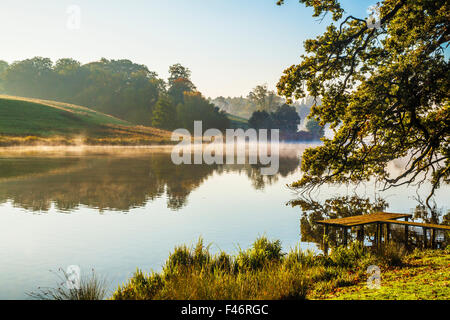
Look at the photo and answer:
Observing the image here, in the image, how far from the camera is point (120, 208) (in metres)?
20.8

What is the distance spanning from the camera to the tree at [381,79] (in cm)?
1402

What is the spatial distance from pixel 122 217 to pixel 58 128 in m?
70.0

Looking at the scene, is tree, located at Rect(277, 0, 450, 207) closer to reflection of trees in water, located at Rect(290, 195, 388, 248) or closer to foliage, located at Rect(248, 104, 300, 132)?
reflection of trees in water, located at Rect(290, 195, 388, 248)

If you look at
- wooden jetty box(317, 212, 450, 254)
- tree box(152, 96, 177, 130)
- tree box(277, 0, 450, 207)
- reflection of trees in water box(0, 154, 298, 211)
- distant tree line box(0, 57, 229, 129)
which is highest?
distant tree line box(0, 57, 229, 129)

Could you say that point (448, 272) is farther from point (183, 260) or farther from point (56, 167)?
point (56, 167)

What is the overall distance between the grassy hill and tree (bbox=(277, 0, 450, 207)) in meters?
59.6

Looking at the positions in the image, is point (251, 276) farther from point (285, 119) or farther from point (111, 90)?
point (111, 90)

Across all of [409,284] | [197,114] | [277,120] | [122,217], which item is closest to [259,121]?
[277,120]

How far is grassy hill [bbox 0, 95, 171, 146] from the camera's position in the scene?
232ft

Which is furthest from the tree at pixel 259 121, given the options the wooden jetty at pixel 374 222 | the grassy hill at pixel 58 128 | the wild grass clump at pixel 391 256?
the wild grass clump at pixel 391 256

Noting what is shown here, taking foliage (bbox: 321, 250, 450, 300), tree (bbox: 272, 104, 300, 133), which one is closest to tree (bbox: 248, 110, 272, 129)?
tree (bbox: 272, 104, 300, 133)

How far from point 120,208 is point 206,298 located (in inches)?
554
